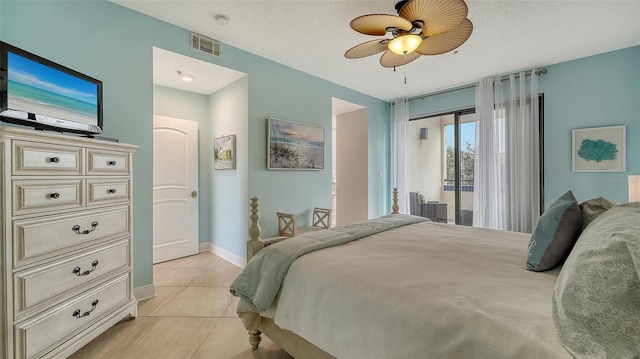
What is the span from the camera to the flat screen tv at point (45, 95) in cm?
152

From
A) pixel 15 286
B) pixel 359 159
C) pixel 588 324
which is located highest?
pixel 359 159

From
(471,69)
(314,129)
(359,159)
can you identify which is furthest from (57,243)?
(471,69)

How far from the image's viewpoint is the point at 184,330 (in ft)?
6.59

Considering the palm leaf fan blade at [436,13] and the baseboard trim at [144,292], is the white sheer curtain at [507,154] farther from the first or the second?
the baseboard trim at [144,292]

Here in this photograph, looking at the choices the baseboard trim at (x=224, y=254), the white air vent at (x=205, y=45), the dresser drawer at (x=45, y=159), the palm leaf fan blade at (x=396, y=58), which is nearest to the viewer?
the dresser drawer at (x=45, y=159)

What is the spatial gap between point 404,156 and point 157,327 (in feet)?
14.5

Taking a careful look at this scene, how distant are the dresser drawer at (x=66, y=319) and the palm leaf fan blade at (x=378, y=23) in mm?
2538

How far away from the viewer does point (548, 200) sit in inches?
140

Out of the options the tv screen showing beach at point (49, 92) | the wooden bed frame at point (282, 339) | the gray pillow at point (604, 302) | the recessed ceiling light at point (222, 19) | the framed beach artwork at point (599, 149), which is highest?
the recessed ceiling light at point (222, 19)

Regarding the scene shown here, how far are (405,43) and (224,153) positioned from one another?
8.70 feet

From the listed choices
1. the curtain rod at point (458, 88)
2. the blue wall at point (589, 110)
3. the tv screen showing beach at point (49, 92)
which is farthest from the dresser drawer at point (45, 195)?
the blue wall at point (589, 110)

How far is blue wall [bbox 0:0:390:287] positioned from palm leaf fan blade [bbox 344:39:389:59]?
58.3 inches

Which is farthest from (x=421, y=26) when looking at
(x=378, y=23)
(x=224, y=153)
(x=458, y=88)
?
(x=458, y=88)

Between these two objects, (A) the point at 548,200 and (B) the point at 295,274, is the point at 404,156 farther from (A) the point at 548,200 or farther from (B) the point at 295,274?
(B) the point at 295,274
